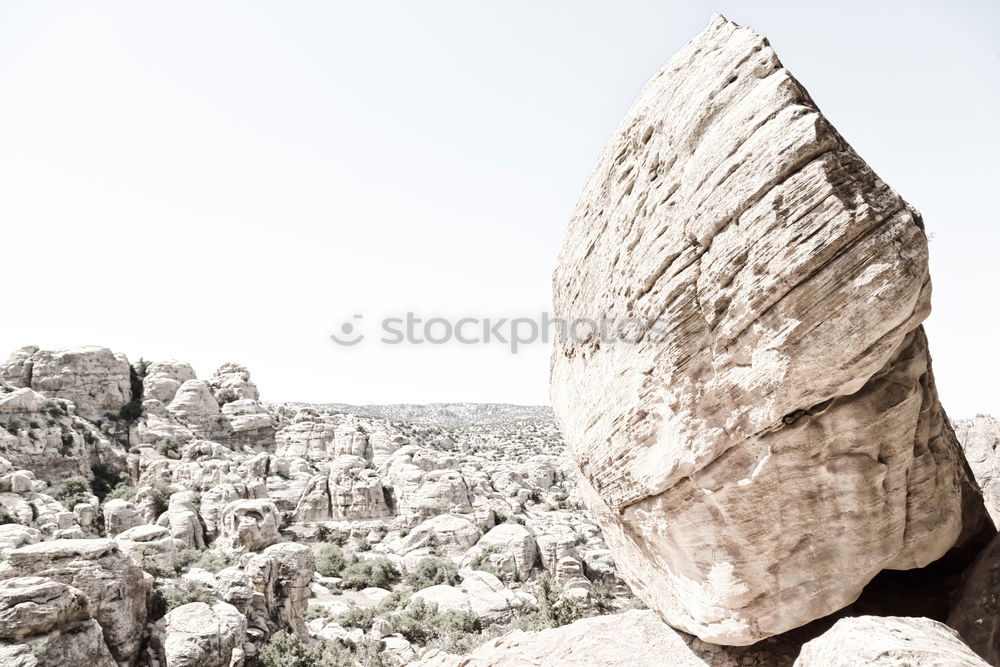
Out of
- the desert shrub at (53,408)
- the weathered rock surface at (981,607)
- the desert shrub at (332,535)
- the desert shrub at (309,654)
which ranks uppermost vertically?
the desert shrub at (53,408)

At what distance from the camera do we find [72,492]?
130ft

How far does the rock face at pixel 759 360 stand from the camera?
19.2ft

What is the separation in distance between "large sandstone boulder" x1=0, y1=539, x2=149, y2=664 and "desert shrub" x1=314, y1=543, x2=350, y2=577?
1999 centimetres

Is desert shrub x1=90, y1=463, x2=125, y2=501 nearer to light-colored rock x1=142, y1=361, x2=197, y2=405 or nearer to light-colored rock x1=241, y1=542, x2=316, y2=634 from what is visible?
light-colored rock x1=142, y1=361, x2=197, y2=405

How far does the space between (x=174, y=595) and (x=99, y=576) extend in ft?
10.5

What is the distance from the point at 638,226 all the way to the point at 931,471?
5.48 meters

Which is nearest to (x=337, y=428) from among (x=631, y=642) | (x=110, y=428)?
(x=110, y=428)

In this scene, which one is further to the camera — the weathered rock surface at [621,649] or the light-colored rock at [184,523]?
the light-colored rock at [184,523]

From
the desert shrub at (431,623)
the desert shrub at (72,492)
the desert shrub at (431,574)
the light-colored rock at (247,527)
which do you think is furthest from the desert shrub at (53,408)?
the desert shrub at (431,623)

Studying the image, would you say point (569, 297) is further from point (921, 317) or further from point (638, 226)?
point (921, 317)

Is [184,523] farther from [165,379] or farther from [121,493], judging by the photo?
[165,379]

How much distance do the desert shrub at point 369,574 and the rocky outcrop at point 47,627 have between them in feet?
67.6

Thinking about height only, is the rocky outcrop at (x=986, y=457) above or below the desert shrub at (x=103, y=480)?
above

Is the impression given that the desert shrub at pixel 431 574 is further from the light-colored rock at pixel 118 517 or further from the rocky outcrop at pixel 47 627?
the rocky outcrop at pixel 47 627
